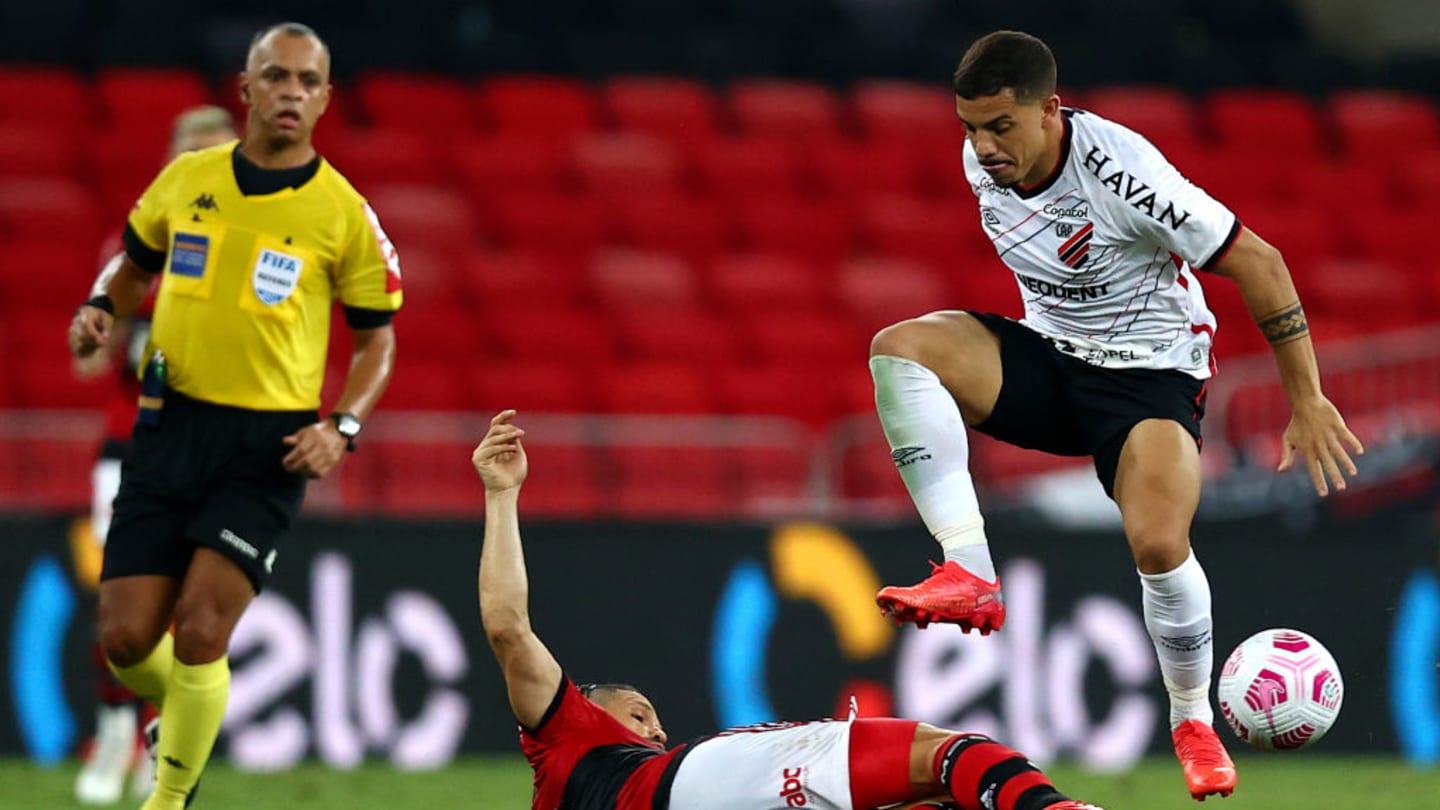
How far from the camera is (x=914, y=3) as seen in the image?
1861cm

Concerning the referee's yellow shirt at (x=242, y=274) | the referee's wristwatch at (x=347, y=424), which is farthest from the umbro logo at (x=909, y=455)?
the referee's yellow shirt at (x=242, y=274)

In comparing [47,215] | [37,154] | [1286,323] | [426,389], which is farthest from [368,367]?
[37,154]

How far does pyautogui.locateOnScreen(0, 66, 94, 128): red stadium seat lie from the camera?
1491cm

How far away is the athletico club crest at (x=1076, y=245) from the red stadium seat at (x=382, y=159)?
942 cm

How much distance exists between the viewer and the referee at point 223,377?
20.9 ft

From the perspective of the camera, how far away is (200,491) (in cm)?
651

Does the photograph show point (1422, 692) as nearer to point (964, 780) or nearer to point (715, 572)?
point (715, 572)

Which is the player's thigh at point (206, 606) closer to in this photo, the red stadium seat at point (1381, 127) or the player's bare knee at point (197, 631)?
the player's bare knee at point (197, 631)

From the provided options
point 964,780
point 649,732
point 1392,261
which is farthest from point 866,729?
point 1392,261

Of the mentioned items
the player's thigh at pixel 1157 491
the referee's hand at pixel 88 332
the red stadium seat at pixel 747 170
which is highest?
the red stadium seat at pixel 747 170

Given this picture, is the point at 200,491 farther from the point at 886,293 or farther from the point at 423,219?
the point at 886,293

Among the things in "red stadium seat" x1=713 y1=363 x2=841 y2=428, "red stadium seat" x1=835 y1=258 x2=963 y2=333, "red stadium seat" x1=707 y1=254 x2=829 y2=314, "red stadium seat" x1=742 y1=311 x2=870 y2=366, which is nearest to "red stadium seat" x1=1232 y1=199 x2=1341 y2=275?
"red stadium seat" x1=835 y1=258 x2=963 y2=333

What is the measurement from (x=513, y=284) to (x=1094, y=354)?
329 inches

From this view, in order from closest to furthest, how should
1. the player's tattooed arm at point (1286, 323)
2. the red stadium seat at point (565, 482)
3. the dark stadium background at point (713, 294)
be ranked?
the player's tattooed arm at point (1286, 323) < the dark stadium background at point (713, 294) < the red stadium seat at point (565, 482)
